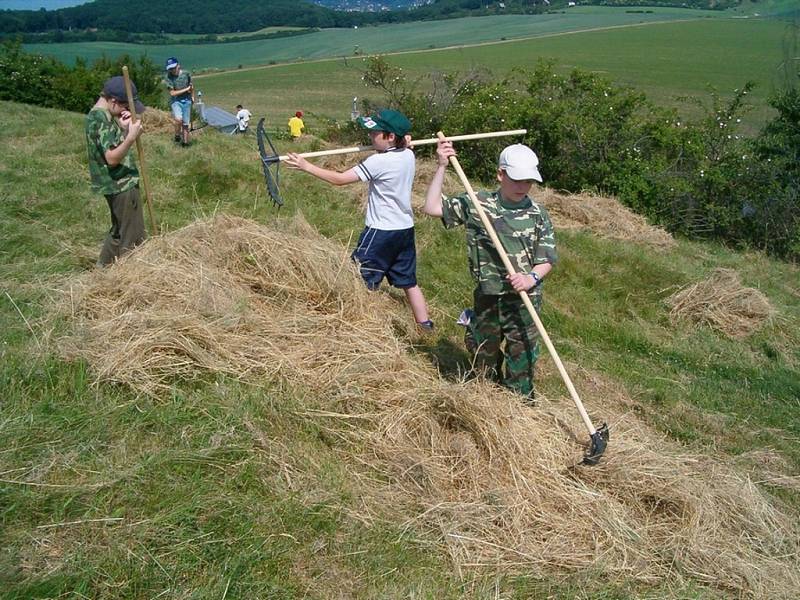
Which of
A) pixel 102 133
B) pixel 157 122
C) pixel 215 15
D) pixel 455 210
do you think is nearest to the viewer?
pixel 455 210

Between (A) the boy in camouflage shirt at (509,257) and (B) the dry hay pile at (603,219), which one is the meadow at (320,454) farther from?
(B) the dry hay pile at (603,219)

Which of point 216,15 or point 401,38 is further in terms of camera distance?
point 216,15

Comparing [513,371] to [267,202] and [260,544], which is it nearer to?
[260,544]

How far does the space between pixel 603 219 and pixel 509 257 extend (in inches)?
232

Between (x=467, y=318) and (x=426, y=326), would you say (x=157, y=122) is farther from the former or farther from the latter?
(x=467, y=318)

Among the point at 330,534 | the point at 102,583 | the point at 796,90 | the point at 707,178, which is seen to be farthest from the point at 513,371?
the point at 796,90

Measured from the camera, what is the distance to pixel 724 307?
22.4ft

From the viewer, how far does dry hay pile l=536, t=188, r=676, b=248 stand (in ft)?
30.6

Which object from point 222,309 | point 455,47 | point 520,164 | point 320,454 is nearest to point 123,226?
point 222,309

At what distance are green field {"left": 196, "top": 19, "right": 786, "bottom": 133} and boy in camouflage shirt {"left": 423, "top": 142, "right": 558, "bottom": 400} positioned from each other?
18631mm

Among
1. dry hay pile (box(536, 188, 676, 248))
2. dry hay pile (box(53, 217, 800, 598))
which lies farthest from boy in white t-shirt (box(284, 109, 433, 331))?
dry hay pile (box(536, 188, 676, 248))

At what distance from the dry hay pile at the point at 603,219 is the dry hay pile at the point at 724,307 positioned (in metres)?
2.19

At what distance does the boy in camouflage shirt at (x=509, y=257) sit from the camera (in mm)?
3967

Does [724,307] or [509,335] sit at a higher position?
[509,335]
